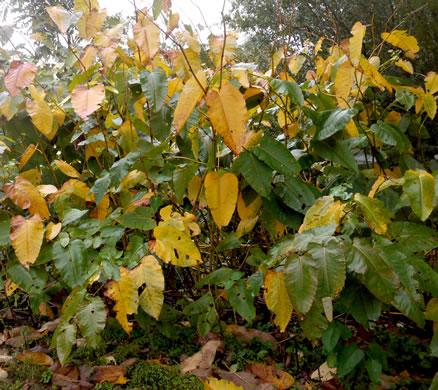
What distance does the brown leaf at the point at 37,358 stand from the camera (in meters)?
1.43

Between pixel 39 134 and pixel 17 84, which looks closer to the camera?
pixel 17 84

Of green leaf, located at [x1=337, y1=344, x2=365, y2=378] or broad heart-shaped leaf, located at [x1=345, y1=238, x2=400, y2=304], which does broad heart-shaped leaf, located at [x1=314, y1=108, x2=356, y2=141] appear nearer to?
broad heart-shaped leaf, located at [x1=345, y1=238, x2=400, y2=304]

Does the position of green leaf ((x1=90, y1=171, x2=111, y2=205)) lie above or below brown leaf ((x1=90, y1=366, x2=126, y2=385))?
above

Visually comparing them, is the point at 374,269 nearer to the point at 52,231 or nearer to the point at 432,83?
the point at 432,83

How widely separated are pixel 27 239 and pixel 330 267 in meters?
0.85

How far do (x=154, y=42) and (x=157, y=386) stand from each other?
1.05 m

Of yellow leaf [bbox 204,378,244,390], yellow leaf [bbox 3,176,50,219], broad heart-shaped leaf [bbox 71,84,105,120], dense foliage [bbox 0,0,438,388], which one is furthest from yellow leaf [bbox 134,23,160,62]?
yellow leaf [bbox 204,378,244,390]

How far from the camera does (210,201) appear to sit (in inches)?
43.9

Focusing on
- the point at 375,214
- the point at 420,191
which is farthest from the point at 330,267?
the point at 420,191

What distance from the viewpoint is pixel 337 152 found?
121cm

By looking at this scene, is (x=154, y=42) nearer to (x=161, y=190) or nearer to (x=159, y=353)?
(x=161, y=190)

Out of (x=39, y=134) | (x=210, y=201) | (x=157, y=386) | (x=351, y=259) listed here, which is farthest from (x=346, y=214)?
(x=39, y=134)

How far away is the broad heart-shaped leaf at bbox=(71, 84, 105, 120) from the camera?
43.7 inches

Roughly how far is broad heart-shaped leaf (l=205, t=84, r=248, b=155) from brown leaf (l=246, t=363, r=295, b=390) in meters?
0.75
